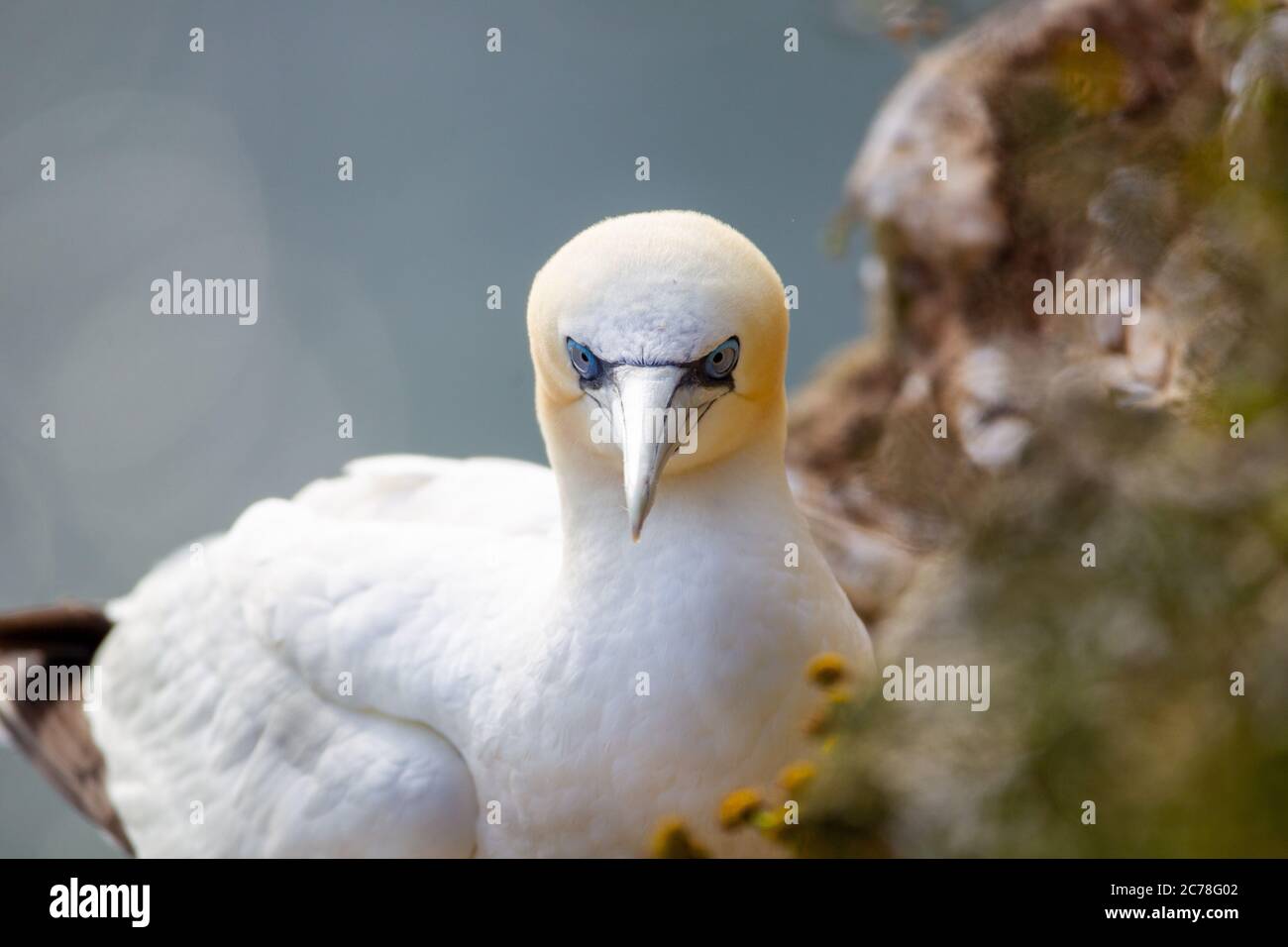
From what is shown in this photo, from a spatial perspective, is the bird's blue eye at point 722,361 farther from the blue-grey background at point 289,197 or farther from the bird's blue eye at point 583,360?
the blue-grey background at point 289,197

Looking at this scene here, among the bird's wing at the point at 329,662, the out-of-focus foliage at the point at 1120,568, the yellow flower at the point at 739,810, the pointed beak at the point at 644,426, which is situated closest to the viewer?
the out-of-focus foliage at the point at 1120,568

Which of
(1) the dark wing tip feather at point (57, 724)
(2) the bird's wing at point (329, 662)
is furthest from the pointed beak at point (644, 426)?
(1) the dark wing tip feather at point (57, 724)

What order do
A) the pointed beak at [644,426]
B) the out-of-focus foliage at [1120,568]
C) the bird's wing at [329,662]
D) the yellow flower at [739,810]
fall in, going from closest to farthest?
the out-of-focus foliage at [1120,568] → the yellow flower at [739,810] → the pointed beak at [644,426] → the bird's wing at [329,662]

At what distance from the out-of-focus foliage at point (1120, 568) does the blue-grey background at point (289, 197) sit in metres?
2.46

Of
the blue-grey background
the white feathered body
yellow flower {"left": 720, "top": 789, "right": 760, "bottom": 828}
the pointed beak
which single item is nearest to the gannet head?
the pointed beak

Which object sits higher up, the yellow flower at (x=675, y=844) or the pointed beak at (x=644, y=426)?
the pointed beak at (x=644, y=426)

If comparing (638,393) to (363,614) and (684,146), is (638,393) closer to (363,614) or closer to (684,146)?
(363,614)

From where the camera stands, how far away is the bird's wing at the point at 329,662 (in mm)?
2242

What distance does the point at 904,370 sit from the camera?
3.55 metres

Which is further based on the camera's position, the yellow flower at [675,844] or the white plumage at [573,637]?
the white plumage at [573,637]

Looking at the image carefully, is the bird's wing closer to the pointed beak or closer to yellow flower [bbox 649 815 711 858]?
the pointed beak

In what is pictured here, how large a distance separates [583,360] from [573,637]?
45cm

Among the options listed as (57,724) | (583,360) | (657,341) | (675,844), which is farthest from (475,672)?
(57,724)
